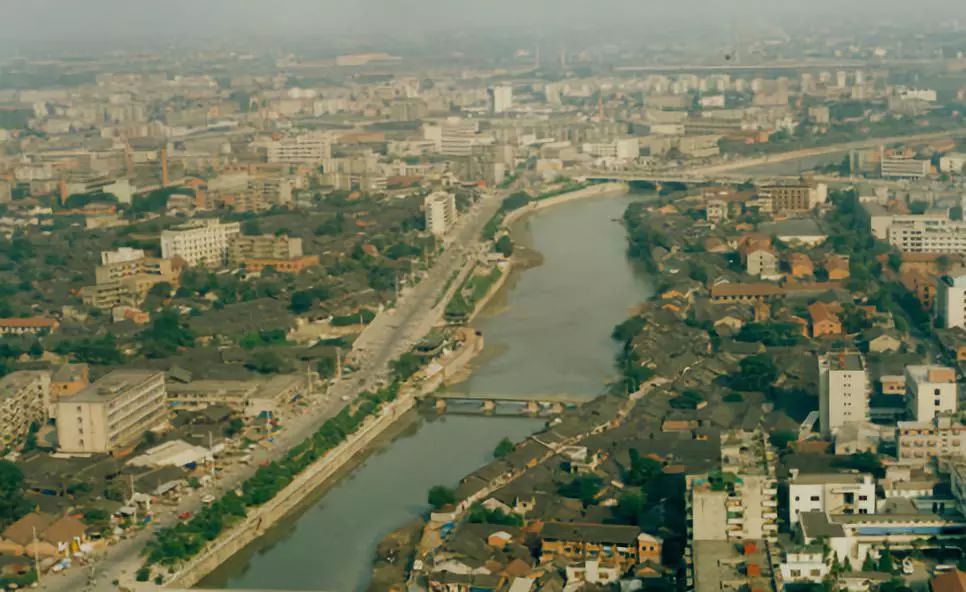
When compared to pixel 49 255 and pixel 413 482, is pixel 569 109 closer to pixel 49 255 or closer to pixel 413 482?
pixel 49 255

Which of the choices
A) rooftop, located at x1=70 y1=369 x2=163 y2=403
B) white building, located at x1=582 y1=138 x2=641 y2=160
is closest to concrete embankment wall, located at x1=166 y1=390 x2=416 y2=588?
rooftop, located at x1=70 y1=369 x2=163 y2=403

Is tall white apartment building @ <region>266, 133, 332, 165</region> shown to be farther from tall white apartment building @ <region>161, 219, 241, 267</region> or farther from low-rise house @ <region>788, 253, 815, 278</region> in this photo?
low-rise house @ <region>788, 253, 815, 278</region>

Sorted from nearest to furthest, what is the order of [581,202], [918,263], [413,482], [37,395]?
[413,482] < [37,395] < [918,263] < [581,202]

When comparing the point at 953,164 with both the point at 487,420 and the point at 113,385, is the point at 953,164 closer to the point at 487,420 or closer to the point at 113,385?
the point at 487,420

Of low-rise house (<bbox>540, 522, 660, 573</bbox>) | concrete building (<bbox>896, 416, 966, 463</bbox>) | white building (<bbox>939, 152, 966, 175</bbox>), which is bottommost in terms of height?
white building (<bbox>939, 152, 966, 175</bbox>)

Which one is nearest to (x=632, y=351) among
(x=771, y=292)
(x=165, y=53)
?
(x=771, y=292)

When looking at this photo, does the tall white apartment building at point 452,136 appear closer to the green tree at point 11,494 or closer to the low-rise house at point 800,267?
the low-rise house at point 800,267

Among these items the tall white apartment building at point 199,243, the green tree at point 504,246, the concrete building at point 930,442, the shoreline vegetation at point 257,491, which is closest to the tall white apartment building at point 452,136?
the green tree at point 504,246
